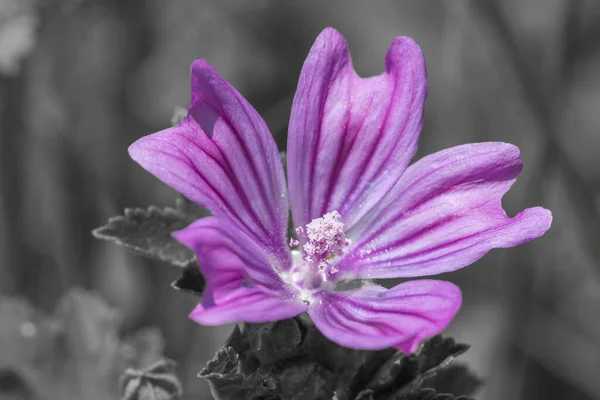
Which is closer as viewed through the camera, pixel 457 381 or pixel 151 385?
pixel 151 385

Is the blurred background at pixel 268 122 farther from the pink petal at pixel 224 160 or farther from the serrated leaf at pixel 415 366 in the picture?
the serrated leaf at pixel 415 366

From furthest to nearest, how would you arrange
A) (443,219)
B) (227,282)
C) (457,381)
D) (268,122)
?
1. (268,122)
2. (457,381)
3. (443,219)
4. (227,282)

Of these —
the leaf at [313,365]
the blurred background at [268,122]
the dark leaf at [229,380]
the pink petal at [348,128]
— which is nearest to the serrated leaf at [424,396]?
the leaf at [313,365]

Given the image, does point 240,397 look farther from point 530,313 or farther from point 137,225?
point 530,313

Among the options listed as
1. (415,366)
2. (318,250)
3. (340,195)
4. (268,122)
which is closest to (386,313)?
(415,366)

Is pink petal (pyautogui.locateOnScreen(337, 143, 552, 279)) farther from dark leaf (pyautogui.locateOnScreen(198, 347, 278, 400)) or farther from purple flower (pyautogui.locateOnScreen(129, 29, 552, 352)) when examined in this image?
dark leaf (pyautogui.locateOnScreen(198, 347, 278, 400))

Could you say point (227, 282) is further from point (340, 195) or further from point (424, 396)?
point (340, 195)

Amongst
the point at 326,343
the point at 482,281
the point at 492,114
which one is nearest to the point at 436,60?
the point at 492,114
